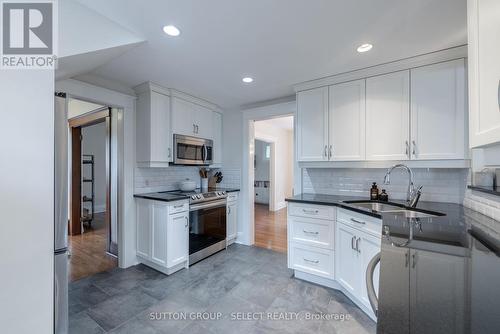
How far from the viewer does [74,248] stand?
11.2ft

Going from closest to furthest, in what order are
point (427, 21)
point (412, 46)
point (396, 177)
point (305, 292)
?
1. point (427, 21)
2. point (412, 46)
3. point (305, 292)
4. point (396, 177)

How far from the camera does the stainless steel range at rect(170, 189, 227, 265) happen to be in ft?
9.48

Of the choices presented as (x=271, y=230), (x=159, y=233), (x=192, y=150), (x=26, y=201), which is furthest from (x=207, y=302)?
(x=271, y=230)

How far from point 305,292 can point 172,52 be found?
2.67 metres

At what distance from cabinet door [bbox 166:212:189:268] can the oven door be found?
117 millimetres

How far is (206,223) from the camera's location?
3.08 metres

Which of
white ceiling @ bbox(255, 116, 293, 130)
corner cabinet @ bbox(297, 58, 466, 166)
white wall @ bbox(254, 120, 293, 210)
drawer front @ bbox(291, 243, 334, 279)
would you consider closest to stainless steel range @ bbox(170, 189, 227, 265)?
drawer front @ bbox(291, 243, 334, 279)

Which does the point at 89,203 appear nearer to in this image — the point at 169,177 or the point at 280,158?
the point at 169,177

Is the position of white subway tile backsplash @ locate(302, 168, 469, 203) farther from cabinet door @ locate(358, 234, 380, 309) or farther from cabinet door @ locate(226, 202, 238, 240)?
cabinet door @ locate(226, 202, 238, 240)

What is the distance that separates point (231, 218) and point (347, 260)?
1.92m

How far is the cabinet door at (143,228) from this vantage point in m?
2.75

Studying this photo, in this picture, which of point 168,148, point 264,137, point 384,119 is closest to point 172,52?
point 168,148

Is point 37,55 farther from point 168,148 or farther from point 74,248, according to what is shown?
point 74,248

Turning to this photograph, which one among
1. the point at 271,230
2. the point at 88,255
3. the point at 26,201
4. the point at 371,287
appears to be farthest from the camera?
the point at 271,230
